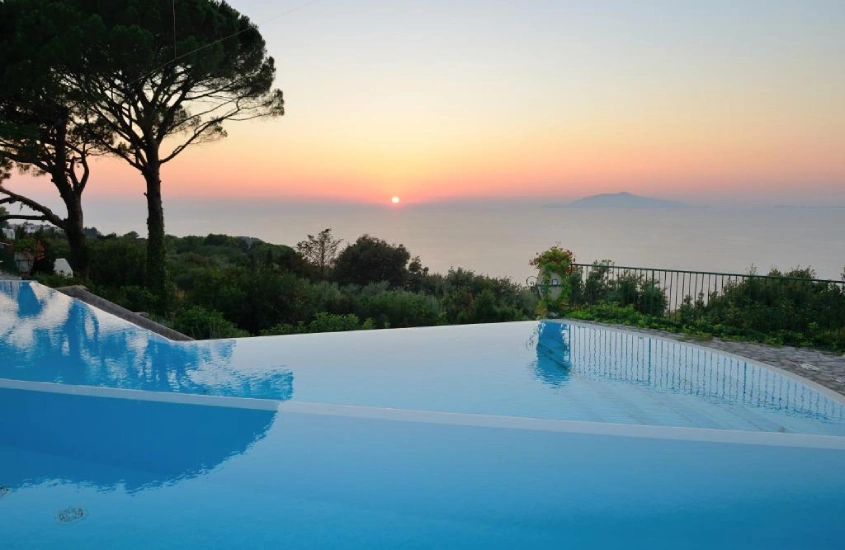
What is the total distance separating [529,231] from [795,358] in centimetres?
6007

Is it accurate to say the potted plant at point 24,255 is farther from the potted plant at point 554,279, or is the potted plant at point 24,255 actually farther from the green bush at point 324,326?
the potted plant at point 554,279

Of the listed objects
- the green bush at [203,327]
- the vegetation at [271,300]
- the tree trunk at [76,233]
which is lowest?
the green bush at [203,327]

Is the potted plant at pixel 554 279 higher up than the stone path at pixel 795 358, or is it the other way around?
the potted plant at pixel 554 279

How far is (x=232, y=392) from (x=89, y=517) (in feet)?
6.94

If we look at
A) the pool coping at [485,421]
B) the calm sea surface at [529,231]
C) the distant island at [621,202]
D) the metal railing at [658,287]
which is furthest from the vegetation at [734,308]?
the distant island at [621,202]

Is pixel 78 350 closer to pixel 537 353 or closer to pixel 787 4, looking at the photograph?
pixel 537 353

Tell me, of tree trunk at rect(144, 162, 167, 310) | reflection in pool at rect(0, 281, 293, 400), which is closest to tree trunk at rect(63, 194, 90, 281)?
tree trunk at rect(144, 162, 167, 310)

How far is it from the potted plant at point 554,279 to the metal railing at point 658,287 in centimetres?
18

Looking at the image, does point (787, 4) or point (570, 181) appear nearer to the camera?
point (787, 4)

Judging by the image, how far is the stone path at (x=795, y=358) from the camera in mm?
6242

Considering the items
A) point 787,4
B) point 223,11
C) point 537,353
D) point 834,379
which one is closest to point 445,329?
point 537,353

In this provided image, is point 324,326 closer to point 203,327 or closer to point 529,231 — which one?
point 203,327

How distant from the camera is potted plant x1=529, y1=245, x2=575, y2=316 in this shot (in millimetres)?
10031

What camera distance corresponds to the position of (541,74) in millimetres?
13984
